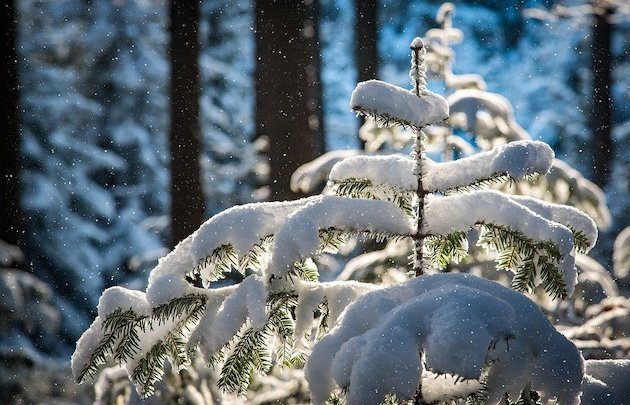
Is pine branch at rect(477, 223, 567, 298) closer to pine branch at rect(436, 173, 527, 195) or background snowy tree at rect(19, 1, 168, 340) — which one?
pine branch at rect(436, 173, 527, 195)

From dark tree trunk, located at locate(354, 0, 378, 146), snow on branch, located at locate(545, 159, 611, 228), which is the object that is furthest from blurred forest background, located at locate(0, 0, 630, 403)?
snow on branch, located at locate(545, 159, 611, 228)

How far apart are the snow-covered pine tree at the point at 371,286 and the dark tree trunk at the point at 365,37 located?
292 inches

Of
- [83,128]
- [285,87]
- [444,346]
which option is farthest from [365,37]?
[444,346]

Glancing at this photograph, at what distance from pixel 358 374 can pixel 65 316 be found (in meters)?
11.4

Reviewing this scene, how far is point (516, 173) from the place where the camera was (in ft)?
5.05

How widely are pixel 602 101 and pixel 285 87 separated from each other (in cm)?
755

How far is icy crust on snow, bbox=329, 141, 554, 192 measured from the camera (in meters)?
1.56

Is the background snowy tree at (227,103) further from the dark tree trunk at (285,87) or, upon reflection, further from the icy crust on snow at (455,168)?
the icy crust on snow at (455,168)

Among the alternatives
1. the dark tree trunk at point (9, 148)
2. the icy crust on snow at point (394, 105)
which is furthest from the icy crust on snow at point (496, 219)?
the dark tree trunk at point (9, 148)

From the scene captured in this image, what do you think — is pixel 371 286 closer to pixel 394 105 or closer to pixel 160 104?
pixel 394 105

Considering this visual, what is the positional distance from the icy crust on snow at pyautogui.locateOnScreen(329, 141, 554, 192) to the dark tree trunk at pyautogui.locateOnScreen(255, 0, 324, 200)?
188 inches

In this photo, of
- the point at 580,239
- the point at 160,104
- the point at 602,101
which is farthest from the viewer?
the point at 160,104

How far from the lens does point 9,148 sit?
7.78 metres

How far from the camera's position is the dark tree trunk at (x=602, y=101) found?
1176 centimetres
